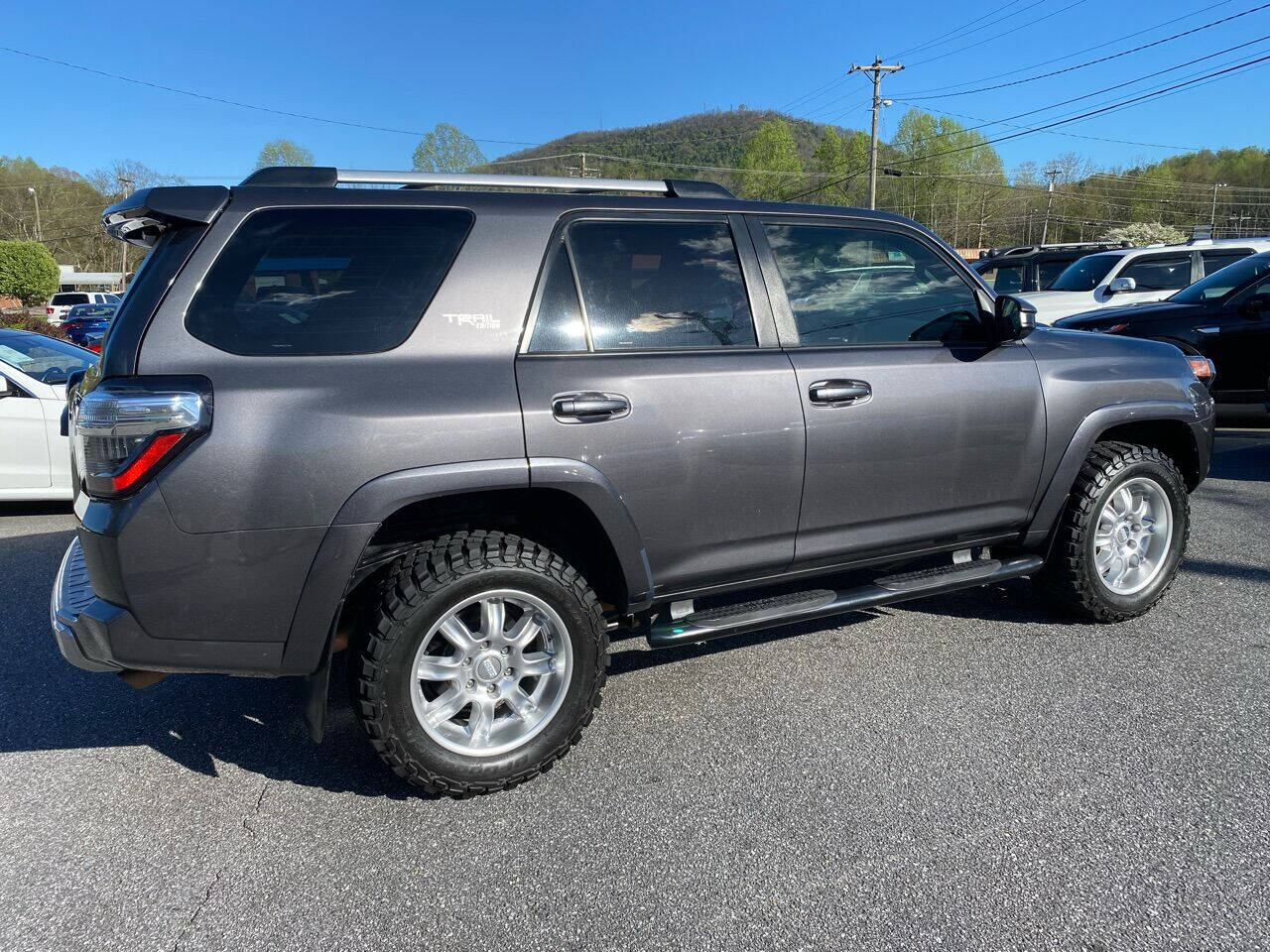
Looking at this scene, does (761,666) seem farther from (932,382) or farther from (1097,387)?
(1097,387)

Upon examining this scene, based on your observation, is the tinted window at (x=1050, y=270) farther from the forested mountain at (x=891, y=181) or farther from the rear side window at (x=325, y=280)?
the forested mountain at (x=891, y=181)

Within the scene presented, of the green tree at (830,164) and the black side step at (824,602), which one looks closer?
the black side step at (824,602)

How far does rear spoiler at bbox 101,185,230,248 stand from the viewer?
2.60m

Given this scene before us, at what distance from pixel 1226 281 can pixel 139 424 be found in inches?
402

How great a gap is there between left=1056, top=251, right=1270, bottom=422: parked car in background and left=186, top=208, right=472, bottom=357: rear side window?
7986 millimetres

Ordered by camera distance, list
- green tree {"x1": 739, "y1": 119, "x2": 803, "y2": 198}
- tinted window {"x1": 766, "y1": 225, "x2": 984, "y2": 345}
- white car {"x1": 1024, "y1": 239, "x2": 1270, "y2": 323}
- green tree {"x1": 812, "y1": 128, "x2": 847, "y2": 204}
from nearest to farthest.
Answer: tinted window {"x1": 766, "y1": 225, "x2": 984, "y2": 345}, white car {"x1": 1024, "y1": 239, "x2": 1270, "y2": 323}, green tree {"x1": 812, "y1": 128, "x2": 847, "y2": 204}, green tree {"x1": 739, "y1": 119, "x2": 803, "y2": 198}

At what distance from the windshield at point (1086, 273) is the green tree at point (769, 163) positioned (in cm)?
5701

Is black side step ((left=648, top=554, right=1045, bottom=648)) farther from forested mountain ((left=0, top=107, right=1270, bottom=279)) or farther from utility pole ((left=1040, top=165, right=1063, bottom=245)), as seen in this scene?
utility pole ((left=1040, top=165, right=1063, bottom=245))

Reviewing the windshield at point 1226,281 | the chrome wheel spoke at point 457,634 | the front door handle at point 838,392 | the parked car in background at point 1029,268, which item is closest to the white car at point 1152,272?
the parked car in background at point 1029,268

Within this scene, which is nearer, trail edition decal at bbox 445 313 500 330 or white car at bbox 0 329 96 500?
trail edition decal at bbox 445 313 500 330

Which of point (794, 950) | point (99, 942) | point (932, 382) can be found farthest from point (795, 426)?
point (99, 942)

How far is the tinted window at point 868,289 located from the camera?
3.46 meters

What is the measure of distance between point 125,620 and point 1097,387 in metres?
3.89

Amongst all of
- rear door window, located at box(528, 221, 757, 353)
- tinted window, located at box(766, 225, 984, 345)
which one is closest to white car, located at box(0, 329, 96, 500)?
rear door window, located at box(528, 221, 757, 353)
